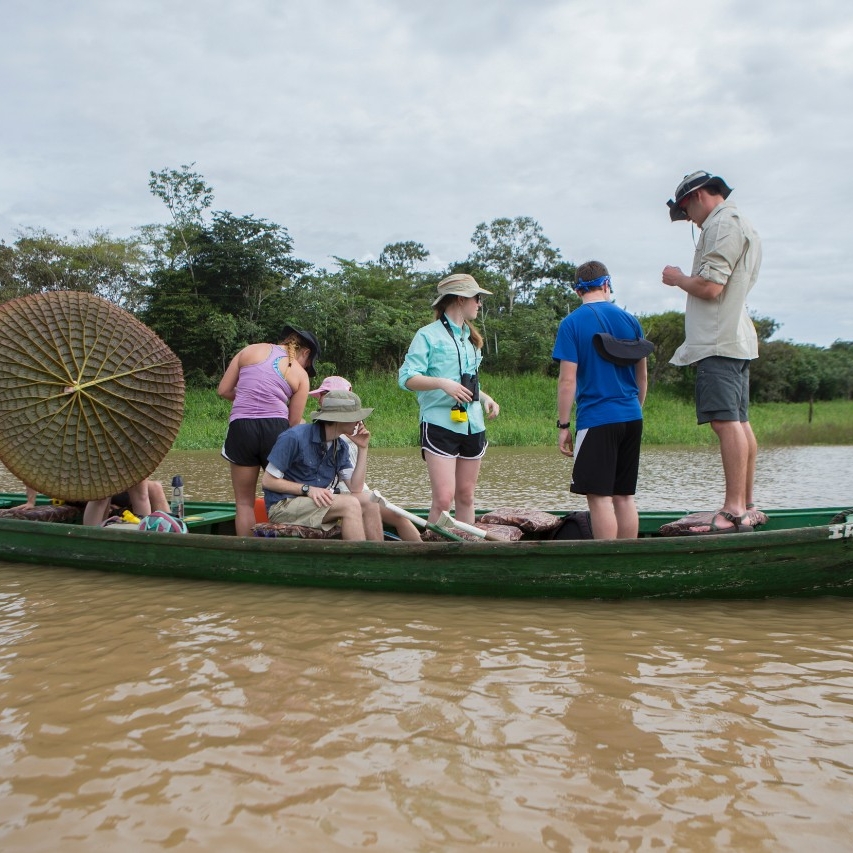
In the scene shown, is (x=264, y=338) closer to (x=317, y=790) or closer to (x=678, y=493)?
(x=678, y=493)

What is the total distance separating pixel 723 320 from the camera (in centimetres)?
411

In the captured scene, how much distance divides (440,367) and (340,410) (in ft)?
2.16

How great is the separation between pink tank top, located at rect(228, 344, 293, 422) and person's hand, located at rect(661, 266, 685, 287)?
2.43 meters

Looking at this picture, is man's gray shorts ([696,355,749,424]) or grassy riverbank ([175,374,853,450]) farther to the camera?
grassy riverbank ([175,374,853,450])

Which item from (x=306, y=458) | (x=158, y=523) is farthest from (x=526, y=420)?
(x=306, y=458)

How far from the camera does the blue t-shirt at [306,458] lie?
15.3ft

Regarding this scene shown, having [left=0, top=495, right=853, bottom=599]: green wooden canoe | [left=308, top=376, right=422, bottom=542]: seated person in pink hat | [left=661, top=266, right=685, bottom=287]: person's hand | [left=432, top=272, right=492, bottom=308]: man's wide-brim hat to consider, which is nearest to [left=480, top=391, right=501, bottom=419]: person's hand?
[left=432, top=272, right=492, bottom=308]: man's wide-brim hat

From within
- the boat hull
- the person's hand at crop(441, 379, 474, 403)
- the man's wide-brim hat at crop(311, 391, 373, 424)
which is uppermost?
the person's hand at crop(441, 379, 474, 403)

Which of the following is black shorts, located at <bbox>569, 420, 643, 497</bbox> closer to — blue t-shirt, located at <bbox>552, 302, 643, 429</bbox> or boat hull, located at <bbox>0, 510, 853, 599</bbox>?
blue t-shirt, located at <bbox>552, 302, 643, 429</bbox>

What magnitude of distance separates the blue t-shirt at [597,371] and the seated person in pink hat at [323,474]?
1237 mm

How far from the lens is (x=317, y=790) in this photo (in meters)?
2.31

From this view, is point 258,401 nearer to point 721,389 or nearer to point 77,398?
point 77,398

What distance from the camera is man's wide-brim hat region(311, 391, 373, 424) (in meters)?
4.59

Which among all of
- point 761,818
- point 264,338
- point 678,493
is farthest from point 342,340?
point 761,818
